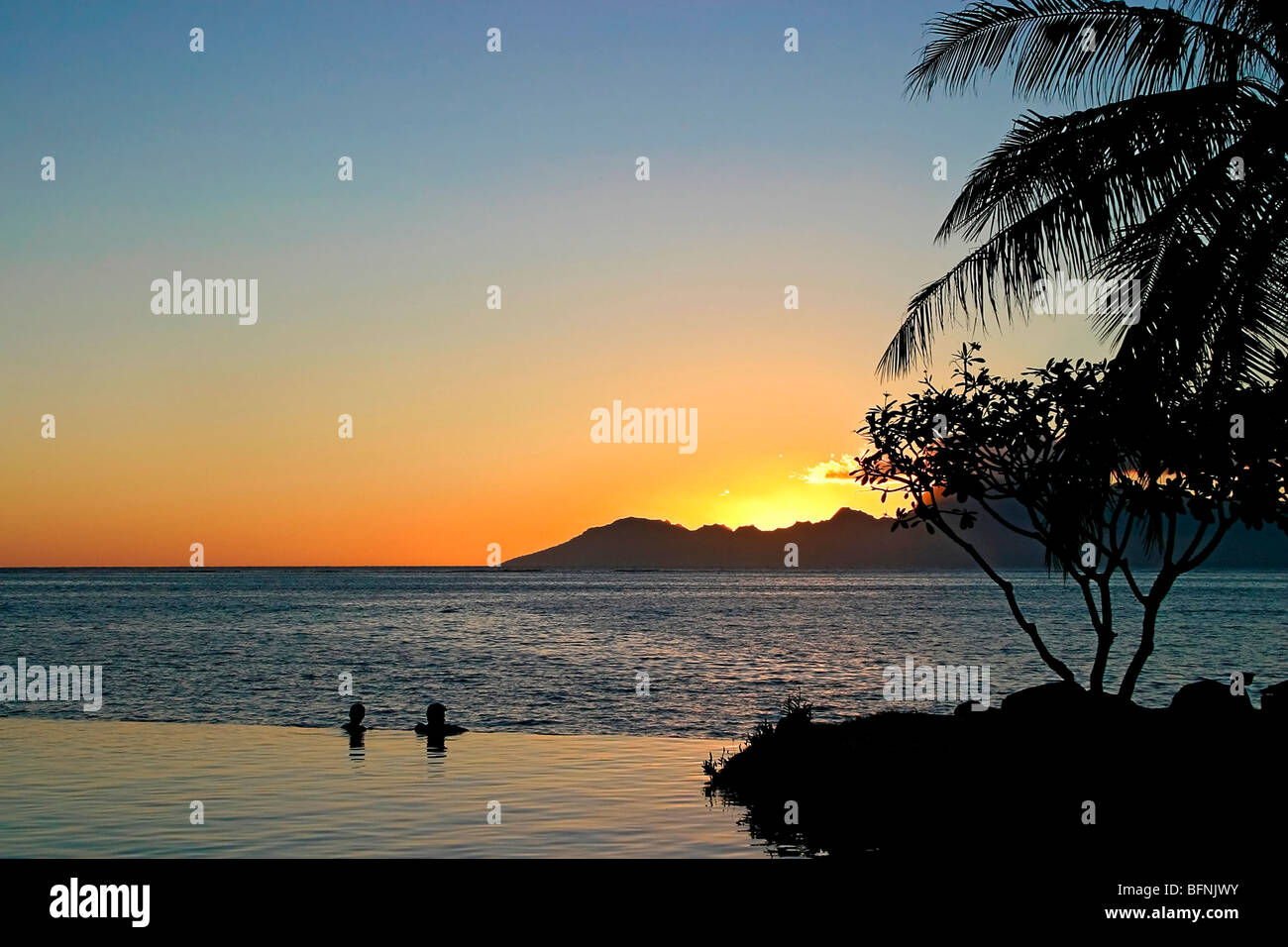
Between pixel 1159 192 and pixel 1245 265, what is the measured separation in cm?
238

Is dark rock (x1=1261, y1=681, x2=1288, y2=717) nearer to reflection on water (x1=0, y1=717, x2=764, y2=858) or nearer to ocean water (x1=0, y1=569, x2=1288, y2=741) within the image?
reflection on water (x1=0, y1=717, x2=764, y2=858)

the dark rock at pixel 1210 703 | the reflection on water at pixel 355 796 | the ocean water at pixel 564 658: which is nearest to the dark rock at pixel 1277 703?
the dark rock at pixel 1210 703

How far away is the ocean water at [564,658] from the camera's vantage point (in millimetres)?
32906

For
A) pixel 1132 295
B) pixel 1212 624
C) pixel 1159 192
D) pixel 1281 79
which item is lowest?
pixel 1212 624

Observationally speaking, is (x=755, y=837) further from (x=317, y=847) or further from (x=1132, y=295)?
(x=1132, y=295)

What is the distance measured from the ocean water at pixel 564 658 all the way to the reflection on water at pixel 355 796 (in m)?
6.51

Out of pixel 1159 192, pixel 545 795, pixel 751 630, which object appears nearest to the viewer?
pixel 1159 192

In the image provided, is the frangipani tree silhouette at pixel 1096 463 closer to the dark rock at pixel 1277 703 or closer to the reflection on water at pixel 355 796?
the dark rock at pixel 1277 703

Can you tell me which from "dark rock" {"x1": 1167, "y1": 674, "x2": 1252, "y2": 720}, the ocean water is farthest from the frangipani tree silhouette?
the ocean water

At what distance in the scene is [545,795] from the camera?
16.4 m

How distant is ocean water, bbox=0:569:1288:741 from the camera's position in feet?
108

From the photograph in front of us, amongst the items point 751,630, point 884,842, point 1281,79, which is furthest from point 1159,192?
point 751,630

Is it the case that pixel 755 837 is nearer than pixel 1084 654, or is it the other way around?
pixel 755 837

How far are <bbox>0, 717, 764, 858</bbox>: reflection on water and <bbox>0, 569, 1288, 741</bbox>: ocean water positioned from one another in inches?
256
